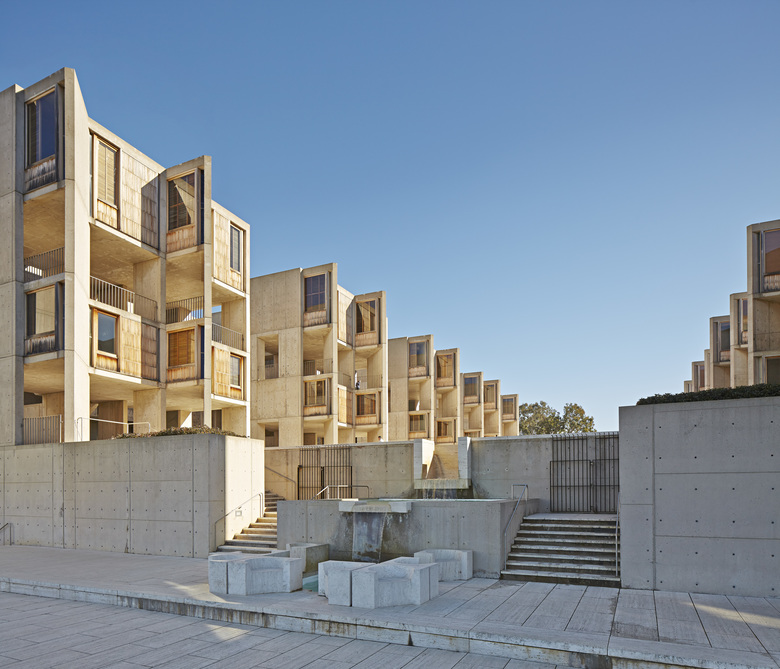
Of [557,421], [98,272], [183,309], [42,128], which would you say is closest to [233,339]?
[183,309]

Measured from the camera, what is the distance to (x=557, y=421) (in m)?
77.4

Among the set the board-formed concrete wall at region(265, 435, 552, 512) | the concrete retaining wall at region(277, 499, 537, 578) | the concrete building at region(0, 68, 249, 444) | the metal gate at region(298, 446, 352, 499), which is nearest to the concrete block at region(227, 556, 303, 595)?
the concrete retaining wall at region(277, 499, 537, 578)

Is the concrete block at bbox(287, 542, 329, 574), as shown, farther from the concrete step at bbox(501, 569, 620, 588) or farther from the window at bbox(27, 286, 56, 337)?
the window at bbox(27, 286, 56, 337)

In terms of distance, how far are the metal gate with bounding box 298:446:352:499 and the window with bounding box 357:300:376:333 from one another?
17.7 m

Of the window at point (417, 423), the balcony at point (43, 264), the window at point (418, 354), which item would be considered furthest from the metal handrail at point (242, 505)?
the window at point (418, 354)

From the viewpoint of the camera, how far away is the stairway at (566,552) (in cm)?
1241

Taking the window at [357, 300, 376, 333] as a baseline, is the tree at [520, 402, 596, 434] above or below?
below

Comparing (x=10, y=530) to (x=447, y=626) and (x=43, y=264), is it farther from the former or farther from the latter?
(x=447, y=626)

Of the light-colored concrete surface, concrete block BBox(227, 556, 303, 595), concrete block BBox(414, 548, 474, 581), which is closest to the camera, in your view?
the light-colored concrete surface

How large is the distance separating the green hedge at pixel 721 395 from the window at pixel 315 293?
24775 mm

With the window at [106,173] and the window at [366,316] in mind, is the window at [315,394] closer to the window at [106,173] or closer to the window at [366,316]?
the window at [366,316]

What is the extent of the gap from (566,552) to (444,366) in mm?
39556

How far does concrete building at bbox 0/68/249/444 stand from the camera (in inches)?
838

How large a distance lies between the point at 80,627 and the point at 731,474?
1148cm
